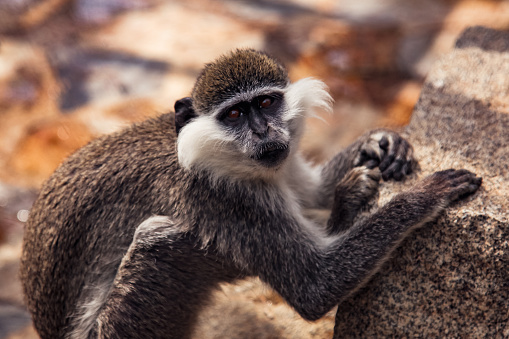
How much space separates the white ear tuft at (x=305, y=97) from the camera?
12.9 feet

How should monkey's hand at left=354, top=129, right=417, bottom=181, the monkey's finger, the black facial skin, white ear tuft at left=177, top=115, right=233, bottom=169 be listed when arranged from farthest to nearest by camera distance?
the monkey's finger → monkey's hand at left=354, top=129, right=417, bottom=181 → white ear tuft at left=177, top=115, right=233, bottom=169 → the black facial skin

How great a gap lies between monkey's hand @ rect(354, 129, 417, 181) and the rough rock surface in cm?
9

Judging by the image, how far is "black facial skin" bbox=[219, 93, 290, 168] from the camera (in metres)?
3.62

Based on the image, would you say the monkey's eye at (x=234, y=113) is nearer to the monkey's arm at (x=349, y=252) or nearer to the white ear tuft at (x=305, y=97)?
the white ear tuft at (x=305, y=97)

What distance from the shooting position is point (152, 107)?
8148 mm

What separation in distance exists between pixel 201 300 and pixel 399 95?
535 cm

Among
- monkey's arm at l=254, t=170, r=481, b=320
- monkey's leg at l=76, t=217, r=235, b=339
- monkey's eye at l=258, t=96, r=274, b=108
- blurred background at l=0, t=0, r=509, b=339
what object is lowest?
blurred background at l=0, t=0, r=509, b=339

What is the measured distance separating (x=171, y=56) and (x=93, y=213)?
16.3 feet

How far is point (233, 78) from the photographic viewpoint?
3.78m

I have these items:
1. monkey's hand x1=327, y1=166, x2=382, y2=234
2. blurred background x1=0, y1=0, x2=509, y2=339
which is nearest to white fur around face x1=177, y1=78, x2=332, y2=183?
monkey's hand x1=327, y1=166, x2=382, y2=234

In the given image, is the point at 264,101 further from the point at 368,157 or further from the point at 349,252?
the point at 349,252

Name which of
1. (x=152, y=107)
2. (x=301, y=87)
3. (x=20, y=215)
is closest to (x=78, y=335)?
(x=301, y=87)

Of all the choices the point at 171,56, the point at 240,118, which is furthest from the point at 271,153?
the point at 171,56

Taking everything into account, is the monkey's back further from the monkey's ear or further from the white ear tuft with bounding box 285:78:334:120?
the white ear tuft with bounding box 285:78:334:120
